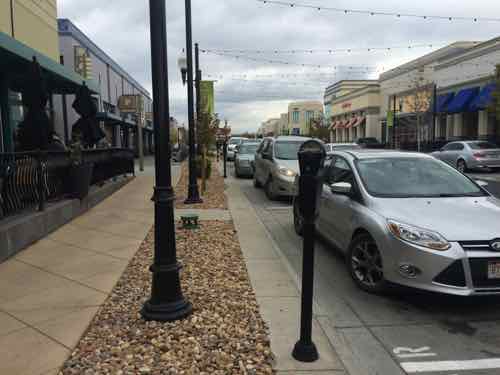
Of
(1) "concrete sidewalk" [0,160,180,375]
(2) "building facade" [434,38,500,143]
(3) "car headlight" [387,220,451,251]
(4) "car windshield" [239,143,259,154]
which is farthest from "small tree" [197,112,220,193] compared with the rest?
(2) "building facade" [434,38,500,143]

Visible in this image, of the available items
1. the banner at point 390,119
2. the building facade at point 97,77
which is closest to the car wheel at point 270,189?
the building facade at point 97,77

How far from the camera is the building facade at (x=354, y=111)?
49.9 m

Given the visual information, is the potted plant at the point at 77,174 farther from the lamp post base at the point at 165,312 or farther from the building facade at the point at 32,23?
the lamp post base at the point at 165,312

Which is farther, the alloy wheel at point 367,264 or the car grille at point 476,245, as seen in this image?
the alloy wheel at point 367,264

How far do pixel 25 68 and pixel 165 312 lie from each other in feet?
27.9

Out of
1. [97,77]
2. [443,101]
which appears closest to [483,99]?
[443,101]

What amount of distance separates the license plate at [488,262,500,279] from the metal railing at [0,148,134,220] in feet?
19.2

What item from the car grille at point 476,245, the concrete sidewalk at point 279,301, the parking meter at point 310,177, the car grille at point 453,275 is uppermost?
the parking meter at point 310,177

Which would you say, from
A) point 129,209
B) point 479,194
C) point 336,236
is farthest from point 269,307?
point 129,209

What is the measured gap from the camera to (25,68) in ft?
33.4

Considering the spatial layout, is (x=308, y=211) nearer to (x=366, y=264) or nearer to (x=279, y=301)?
(x=279, y=301)

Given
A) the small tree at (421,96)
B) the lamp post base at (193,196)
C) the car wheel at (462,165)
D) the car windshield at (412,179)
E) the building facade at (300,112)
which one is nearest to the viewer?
the car windshield at (412,179)

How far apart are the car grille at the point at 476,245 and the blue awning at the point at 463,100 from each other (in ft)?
94.8

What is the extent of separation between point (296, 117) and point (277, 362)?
104m
